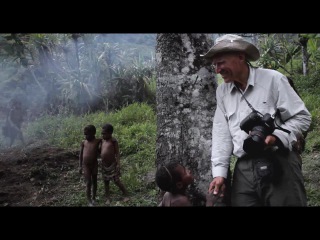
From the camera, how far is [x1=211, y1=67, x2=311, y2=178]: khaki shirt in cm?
246

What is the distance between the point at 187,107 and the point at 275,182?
4.17 ft

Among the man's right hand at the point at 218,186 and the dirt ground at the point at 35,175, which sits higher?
the man's right hand at the point at 218,186

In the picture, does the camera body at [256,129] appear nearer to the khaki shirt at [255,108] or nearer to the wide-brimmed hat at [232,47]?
the khaki shirt at [255,108]

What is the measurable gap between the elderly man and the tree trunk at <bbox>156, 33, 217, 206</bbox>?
0.73 metres

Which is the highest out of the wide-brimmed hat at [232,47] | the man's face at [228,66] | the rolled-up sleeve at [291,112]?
the wide-brimmed hat at [232,47]

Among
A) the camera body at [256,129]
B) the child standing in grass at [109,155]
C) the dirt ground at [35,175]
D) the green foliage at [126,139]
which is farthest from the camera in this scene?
the dirt ground at [35,175]

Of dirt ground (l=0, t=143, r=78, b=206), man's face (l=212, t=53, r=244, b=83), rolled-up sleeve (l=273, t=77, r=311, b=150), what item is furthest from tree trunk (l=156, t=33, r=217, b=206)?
dirt ground (l=0, t=143, r=78, b=206)

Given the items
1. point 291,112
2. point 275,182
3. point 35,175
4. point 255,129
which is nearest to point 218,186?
point 275,182

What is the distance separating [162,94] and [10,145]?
7.32 meters

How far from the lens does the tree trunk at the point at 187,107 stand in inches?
137

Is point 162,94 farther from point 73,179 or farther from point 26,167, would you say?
point 26,167

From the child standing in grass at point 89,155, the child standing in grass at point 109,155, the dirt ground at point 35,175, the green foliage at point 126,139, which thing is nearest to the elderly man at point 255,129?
the green foliage at point 126,139

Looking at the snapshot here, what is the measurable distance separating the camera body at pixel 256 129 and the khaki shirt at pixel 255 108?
8 centimetres

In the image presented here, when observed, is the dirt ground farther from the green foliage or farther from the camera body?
the camera body
